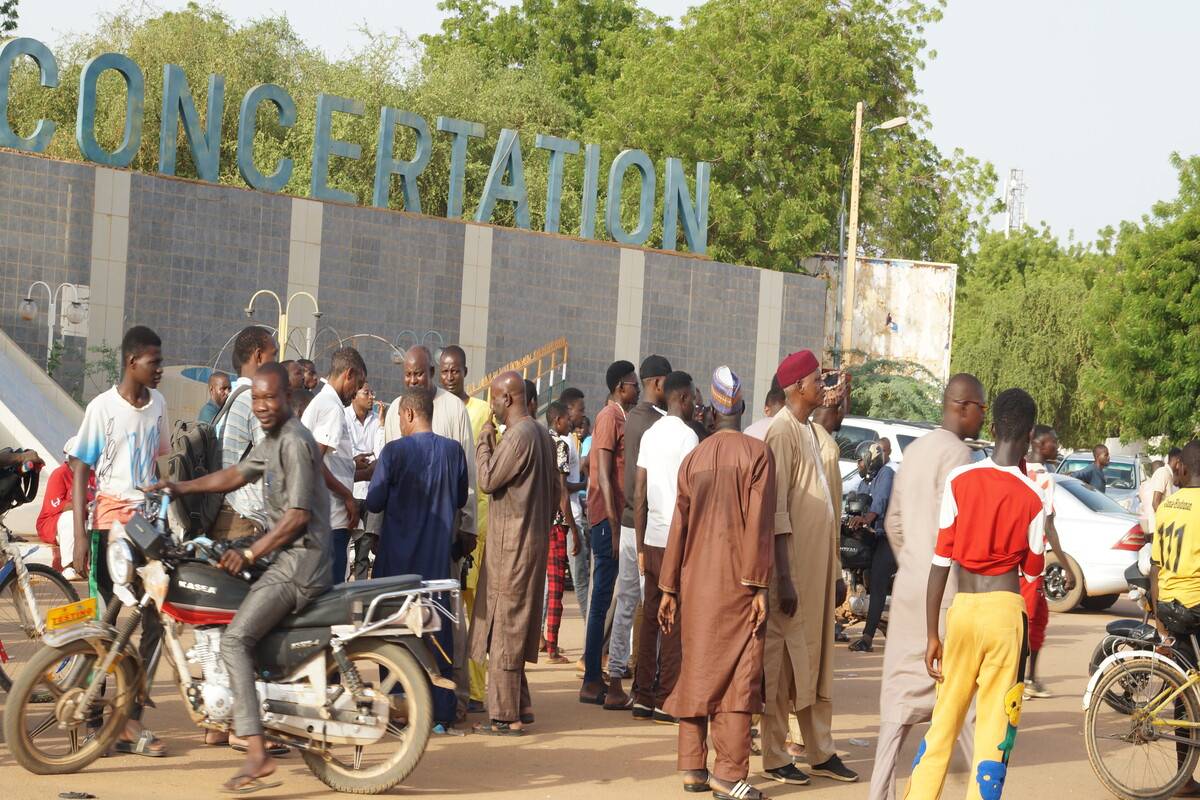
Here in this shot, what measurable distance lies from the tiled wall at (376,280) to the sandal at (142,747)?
14.1 meters

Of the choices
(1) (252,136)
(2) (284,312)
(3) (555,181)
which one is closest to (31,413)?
(2) (284,312)

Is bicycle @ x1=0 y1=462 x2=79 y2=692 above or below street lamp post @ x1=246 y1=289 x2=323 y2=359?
below

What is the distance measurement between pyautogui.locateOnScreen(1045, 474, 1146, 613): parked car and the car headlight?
11.8m

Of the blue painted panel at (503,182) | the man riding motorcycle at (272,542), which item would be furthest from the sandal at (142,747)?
the blue painted panel at (503,182)

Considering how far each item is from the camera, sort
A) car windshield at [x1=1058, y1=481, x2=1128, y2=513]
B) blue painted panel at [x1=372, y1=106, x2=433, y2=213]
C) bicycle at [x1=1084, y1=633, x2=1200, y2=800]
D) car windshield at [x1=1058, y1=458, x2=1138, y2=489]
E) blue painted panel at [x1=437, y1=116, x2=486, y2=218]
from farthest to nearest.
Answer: car windshield at [x1=1058, y1=458, x2=1138, y2=489], blue painted panel at [x1=437, y1=116, x2=486, y2=218], blue painted panel at [x1=372, y1=106, x2=433, y2=213], car windshield at [x1=1058, y1=481, x2=1128, y2=513], bicycle at [x1=1084, y1=633, x2=1200, y2=800]

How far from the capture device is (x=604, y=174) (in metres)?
39.3

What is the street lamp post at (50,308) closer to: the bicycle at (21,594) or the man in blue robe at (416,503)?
the bicycle at (21,594)

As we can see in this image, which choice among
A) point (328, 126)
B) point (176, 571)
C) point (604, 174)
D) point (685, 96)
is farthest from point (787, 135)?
point (176, 571)

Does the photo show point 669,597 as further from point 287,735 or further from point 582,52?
point 582,52

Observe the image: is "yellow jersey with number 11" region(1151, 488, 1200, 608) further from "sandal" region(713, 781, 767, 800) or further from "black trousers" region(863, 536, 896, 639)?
"black trousers" region(863, 536, 896, 639)

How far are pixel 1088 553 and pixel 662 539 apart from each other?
366 inches

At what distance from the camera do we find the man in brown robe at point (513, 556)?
8.04m

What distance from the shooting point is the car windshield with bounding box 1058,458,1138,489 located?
29.6 metres

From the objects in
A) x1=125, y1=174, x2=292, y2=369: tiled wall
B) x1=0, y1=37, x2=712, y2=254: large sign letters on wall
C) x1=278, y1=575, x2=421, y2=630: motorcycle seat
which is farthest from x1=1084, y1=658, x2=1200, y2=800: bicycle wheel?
x1=0, y1=37, x2=712, y2=254: large sign letters on wall
